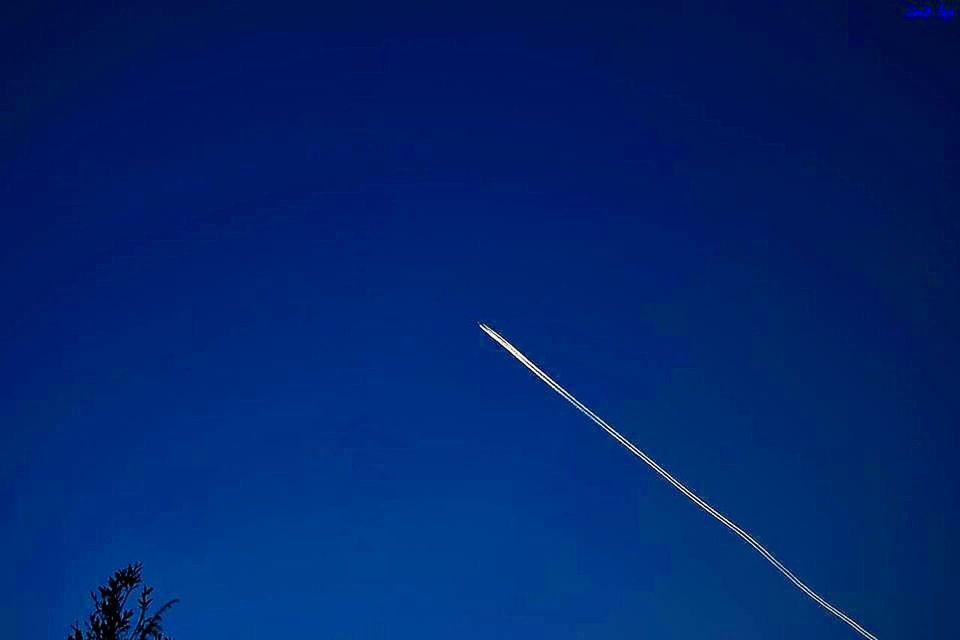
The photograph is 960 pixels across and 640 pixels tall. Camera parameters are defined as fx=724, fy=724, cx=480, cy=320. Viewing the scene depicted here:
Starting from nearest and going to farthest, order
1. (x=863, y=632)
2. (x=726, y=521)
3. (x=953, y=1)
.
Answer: (x=953, y=1)
(x=726, y=521)
(x=863, y=632)

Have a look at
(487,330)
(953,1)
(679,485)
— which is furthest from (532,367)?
(953,1)

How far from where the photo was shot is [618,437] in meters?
11.3

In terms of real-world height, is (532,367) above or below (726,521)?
above

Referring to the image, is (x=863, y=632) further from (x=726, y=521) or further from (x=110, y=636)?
(x=110, y=636)

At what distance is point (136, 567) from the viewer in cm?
1822

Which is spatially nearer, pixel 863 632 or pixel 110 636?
pixel 863 632

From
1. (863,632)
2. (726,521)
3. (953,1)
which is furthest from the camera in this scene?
(863,632)

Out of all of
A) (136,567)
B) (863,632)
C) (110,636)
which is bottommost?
(863,632)

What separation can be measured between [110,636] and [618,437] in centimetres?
1373

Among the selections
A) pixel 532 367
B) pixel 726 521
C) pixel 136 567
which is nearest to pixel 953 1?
pixel 532 367

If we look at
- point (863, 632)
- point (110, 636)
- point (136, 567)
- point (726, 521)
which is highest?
point (136, 567)

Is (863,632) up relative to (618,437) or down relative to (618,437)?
down

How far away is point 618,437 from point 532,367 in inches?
68.7

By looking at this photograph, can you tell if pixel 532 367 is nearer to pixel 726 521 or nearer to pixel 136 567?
pixel 726 521
